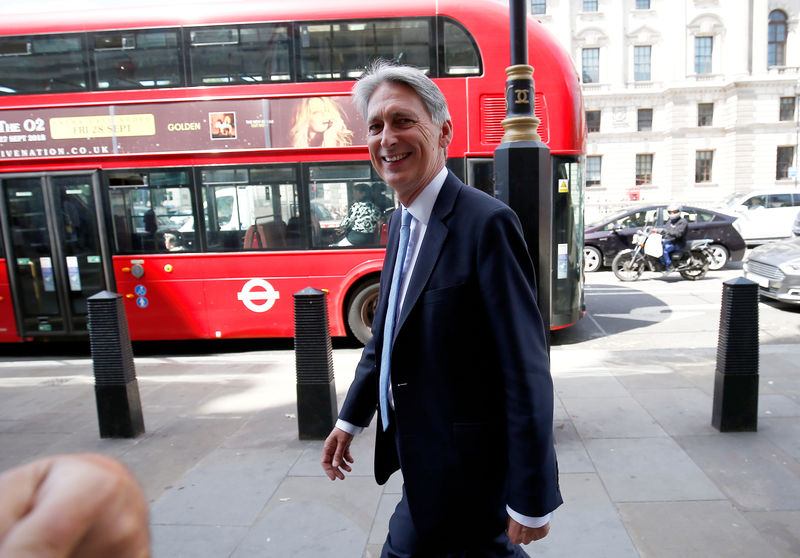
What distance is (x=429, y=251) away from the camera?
5.01 feet

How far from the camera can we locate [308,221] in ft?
22.5

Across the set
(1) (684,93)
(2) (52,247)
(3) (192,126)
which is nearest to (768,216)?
(3) (192,126)

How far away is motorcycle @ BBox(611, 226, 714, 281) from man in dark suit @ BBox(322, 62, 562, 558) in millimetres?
11227

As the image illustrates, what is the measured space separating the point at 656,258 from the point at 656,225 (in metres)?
1.60

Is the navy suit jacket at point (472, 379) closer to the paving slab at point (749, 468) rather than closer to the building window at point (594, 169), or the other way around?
the paving slab at point (749, 468)

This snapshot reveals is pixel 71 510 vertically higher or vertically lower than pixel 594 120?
lower

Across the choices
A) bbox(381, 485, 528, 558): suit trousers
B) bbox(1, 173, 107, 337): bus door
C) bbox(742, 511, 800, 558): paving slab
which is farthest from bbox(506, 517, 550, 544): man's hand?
bbox(1, 173, 107, 337): bus door

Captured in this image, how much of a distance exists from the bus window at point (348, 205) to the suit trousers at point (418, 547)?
530 cm

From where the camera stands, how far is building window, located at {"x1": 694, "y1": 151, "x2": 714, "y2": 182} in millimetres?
37653

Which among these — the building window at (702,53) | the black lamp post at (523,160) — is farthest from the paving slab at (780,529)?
the building window at (702,53)

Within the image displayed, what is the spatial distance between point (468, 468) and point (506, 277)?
53cm

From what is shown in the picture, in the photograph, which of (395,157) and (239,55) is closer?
(395,157)

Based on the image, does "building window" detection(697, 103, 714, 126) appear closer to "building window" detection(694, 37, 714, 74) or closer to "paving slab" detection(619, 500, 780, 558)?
"building window" detection(694, 37, 714, 74)

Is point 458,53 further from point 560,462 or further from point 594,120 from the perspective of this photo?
point 594,120
